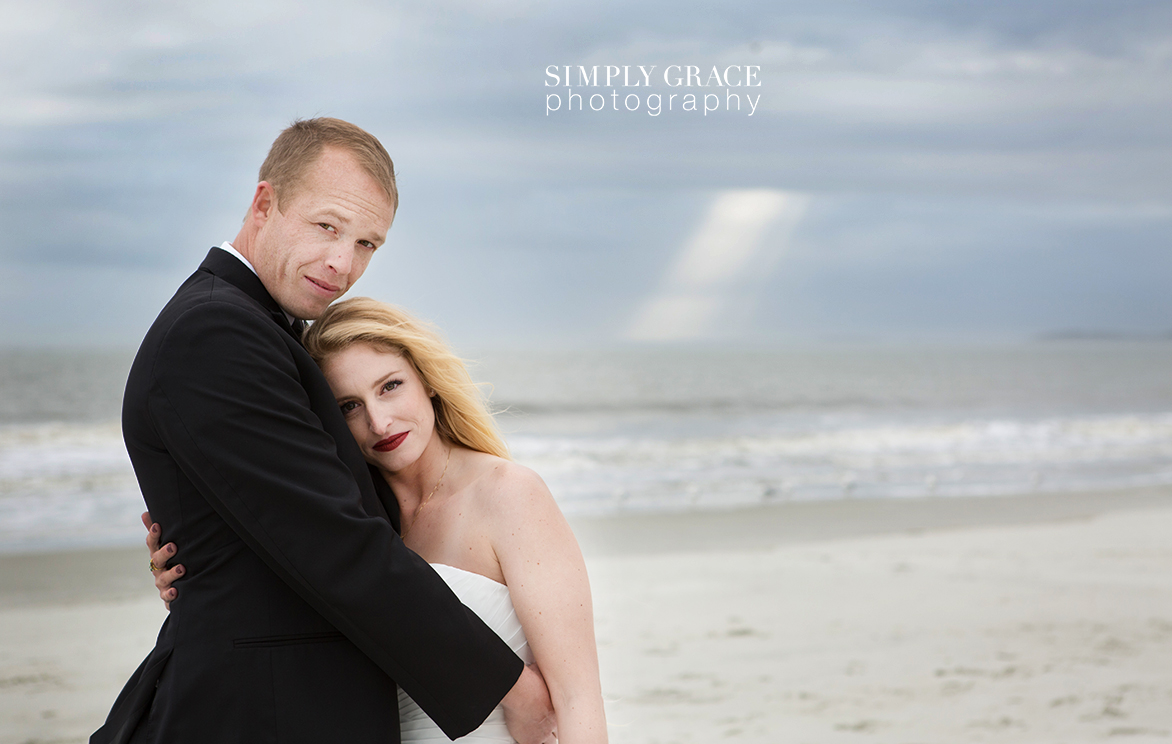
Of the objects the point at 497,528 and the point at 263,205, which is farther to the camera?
the point at 497,528

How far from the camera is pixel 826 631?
719 centimetres

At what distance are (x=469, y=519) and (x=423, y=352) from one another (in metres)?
0.45

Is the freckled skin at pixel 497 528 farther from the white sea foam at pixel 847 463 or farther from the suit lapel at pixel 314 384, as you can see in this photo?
the white sea foam at pixel 847 463

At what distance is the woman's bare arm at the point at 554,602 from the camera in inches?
85.1

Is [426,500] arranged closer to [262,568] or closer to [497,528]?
[497,528]

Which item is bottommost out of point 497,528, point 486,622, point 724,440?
point 724,440

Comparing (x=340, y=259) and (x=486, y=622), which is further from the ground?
(x=340, y=259)

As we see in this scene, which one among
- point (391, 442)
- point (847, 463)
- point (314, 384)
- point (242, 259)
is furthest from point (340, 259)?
point (847, 463)

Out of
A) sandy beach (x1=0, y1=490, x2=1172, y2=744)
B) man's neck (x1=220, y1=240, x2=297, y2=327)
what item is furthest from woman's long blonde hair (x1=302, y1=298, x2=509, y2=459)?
sandy beach (x1=0, y1=490, x2=1172, y2=744)

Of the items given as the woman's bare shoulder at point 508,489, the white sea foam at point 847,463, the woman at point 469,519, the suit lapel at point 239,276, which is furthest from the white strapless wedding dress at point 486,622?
the white sea foam at point 847,463

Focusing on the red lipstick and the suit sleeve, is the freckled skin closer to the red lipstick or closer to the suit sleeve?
the red lipstick

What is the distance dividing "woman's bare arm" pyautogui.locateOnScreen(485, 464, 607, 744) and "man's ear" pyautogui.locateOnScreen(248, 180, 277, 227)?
2.86 ft

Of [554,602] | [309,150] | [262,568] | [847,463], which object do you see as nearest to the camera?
[262,568]

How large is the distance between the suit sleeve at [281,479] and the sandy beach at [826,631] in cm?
387
